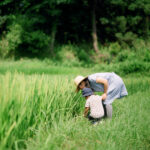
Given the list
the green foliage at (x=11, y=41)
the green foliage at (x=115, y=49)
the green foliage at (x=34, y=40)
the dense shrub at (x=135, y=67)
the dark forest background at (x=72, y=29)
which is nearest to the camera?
the dense shrub at (x=135, y=67)

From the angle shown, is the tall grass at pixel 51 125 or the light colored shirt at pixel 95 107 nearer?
the tall grass at pixel 51 125

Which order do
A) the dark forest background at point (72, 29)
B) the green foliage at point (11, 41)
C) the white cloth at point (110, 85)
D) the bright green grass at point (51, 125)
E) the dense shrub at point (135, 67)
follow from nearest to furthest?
the bright green grass at point (51, 125) < the white cloth at point (110, 85) < the dense shrub at point (135, 67) < the green foliage at point (11, 41) < the dark forest background at point (72, 29)

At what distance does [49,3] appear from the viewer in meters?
14.5

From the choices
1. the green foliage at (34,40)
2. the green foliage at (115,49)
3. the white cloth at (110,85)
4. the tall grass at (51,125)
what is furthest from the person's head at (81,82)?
the green foliage at (115,49)

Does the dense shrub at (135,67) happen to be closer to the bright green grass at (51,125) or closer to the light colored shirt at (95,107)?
the bright green grass at (51,125)

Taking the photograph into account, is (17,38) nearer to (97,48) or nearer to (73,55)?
(73,55)

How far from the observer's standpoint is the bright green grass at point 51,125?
2.10 meters

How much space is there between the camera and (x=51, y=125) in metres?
2.71

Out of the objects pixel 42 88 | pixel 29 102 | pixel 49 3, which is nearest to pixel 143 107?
pixel 42 88

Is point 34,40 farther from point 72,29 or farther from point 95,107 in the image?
point 95,107

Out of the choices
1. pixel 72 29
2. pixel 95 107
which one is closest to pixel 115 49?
pixel 72 29

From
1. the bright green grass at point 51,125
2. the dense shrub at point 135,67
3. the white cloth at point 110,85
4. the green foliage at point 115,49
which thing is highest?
the green foliage at point 115,49

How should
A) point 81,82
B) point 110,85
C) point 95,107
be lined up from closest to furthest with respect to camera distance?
point 95,107, point 81,82, point 110,85

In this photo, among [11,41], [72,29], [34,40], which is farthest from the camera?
[72,29]
